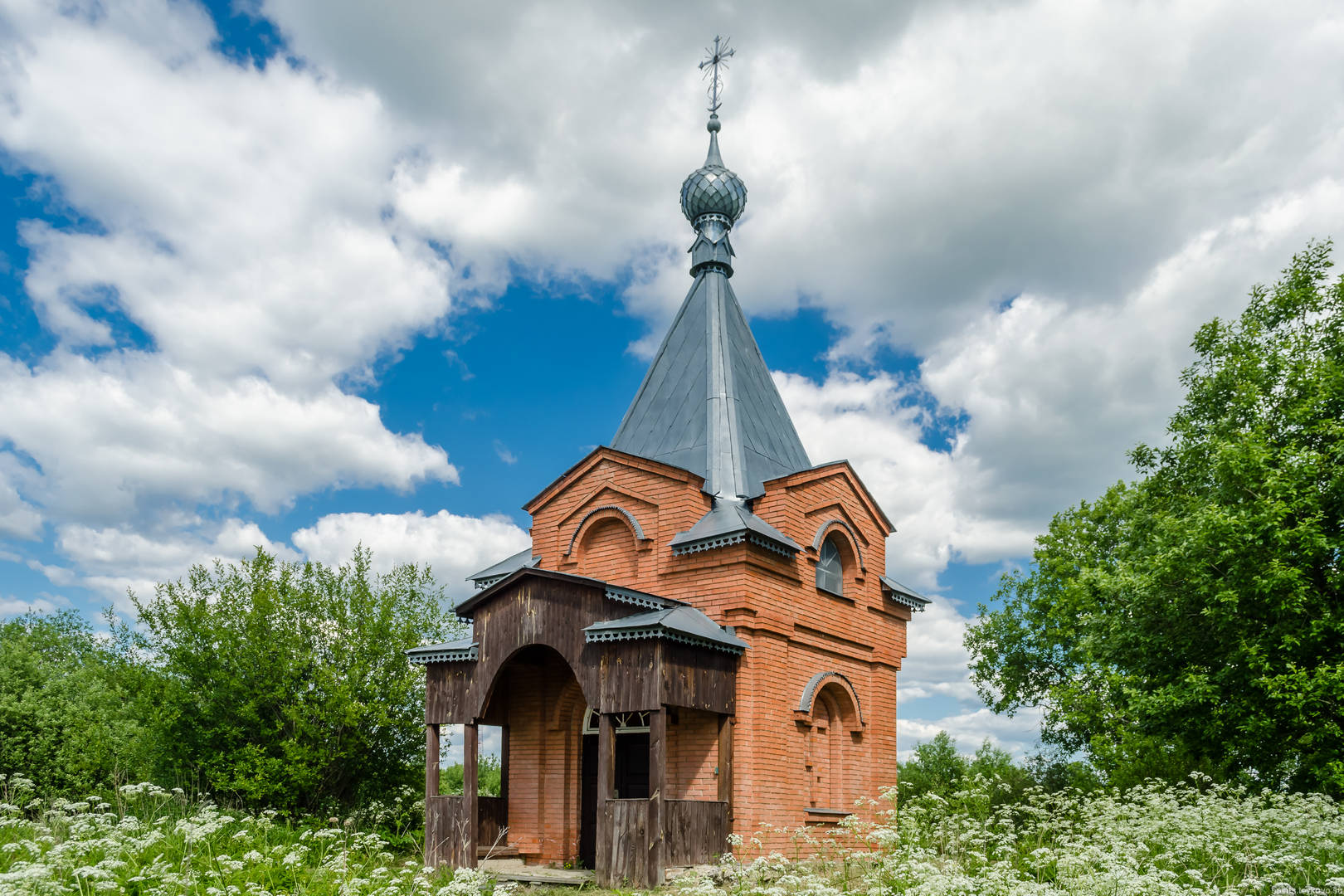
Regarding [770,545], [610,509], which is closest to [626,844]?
[770,545]

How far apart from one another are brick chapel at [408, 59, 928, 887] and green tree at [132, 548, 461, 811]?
4.30m

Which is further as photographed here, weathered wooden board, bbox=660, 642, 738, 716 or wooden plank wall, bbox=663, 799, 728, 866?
weathered wooden board, bbox=660, 642, 738, 716

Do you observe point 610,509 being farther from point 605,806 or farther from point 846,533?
point 605,806

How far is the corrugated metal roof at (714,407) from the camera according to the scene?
1619 centimetres

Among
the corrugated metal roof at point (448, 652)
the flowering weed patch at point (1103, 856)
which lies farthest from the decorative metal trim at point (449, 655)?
the flowering weed patch at point (1103, 856)

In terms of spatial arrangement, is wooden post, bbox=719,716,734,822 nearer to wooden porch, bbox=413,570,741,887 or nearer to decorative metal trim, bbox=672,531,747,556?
wooden porch, bbox=413,570,741,887

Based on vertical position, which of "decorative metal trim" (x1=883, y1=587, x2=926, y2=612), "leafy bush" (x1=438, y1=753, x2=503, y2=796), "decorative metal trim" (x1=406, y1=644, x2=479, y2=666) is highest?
"decorative metal trim" (x1=883, y1=587, x2=926, y2=612)

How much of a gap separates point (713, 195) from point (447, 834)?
1273 cm

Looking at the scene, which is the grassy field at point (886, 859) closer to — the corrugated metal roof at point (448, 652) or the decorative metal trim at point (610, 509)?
the corrugated metal roof at point (448, 652)

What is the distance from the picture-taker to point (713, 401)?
16844 mm

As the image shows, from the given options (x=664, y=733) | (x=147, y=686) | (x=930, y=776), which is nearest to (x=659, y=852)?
(x=664, y=733)

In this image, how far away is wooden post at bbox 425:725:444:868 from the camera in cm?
1394

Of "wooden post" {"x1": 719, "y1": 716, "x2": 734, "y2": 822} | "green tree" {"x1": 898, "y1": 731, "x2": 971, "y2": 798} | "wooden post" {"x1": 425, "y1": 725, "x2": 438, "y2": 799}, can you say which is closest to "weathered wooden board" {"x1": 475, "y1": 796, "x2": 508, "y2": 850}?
"wooden post" {"x1": 425, "y1": 725, "x2": 438, "y2": 799}

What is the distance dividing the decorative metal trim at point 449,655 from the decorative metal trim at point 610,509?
8.45 feet
